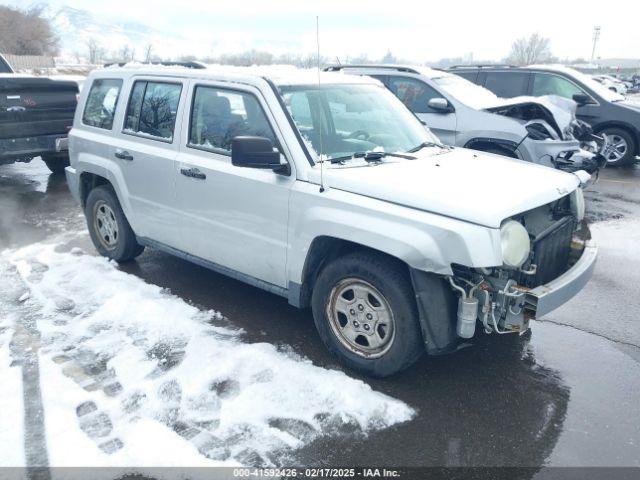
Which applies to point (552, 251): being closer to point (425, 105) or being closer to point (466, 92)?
point (425, 105)

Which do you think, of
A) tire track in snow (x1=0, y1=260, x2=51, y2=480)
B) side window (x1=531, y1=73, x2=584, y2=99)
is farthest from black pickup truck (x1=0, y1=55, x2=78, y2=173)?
side window (x1=531, y1=73, x2=584, y2=99)

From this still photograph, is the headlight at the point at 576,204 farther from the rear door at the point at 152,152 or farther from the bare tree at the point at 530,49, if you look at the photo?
the bare tree at the point at 530,49

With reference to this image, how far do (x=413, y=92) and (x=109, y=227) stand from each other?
5.26m

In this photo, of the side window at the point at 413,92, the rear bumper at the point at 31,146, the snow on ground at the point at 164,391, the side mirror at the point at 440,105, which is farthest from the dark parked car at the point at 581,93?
the snow on ground at the point at 164,391

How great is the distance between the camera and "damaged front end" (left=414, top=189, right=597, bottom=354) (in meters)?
3.26

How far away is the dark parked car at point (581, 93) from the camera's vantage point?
10820 millimetres

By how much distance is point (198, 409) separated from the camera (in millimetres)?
3354

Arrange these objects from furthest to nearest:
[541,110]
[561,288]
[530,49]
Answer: [530,49]
[541,110]
[561,288]

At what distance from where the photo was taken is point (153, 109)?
4.96m

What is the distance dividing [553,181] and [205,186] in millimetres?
2607

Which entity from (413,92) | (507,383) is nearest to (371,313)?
Result: (507,383)

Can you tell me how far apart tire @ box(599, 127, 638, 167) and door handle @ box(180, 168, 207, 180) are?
9563 mm

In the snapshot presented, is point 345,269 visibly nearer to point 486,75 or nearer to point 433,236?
point 433,236

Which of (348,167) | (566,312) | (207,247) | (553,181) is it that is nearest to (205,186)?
(207,247)
